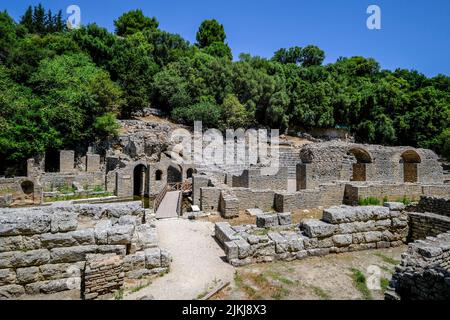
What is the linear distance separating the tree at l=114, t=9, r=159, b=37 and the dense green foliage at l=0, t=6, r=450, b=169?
221 millimetres

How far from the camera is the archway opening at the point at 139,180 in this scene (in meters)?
23.3

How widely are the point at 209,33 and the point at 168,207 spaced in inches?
2017

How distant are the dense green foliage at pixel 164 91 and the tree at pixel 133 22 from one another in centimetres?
22

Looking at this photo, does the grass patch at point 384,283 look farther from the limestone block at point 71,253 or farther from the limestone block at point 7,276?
the limestone block at point 7,276

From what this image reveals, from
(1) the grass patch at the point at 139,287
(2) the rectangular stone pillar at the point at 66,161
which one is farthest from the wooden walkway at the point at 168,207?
(2) the rectangular stone pillar at the point at 66,161

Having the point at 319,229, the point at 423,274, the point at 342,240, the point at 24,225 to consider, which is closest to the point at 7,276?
the point at 24,225

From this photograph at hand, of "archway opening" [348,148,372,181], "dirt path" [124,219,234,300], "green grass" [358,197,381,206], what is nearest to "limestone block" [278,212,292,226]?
"dirt path" [124,219,234,300]

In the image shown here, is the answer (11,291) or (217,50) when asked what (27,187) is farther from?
(217,50)

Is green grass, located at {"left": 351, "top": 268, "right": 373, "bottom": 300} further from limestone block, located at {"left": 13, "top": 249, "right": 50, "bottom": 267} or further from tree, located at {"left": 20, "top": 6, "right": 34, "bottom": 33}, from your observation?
tree, located at {"left": 20, "top": 6, "right": 34, "bottom": 33}

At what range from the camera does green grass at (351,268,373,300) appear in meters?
5.09

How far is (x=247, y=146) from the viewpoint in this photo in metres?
31.0
